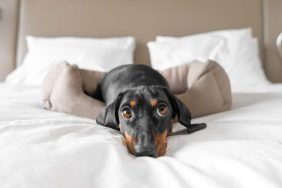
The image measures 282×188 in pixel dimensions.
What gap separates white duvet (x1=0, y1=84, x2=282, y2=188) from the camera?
0.54 metres

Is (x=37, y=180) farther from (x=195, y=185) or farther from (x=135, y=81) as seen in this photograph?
(x=135, y=81)

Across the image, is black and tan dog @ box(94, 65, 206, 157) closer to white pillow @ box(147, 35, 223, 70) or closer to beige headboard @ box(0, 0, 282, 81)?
white pillow @ box(147, 35, 223, 70)

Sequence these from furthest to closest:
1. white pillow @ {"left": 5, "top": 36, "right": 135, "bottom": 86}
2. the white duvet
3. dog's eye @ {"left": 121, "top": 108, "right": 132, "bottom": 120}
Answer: white pillow @ {"left": 5, "top": 36, "right": 135, "bottom": 86} → dog's eye @ {"left": 121, "top": 108, "right": 132, "bottom": 120} → the white duvet

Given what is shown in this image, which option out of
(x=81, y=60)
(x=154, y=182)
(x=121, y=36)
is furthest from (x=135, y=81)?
(x=121, y=36)

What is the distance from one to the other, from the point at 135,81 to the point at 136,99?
0.28 m

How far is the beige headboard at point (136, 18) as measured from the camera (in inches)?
90.6

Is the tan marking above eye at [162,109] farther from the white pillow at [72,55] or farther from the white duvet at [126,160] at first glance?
the white pillow at [72,55]

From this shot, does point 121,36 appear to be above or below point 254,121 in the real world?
above

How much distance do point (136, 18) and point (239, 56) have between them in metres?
A: 0.78

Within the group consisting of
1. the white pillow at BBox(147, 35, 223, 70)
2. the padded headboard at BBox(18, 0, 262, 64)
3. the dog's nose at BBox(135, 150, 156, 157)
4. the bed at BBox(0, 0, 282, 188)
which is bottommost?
the dog's nose at BBox(135, 150, 156, 157)

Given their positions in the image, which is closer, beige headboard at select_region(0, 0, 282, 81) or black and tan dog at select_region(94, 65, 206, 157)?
black and tan dog at select_region(94, 65, 206, 157)

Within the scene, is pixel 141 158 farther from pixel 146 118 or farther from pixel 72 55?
pixel 72 55

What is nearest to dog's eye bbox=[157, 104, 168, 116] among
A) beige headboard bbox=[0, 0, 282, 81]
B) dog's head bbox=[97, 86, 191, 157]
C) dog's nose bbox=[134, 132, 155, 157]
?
dog's head bbox=[97, 86, 191, 157]

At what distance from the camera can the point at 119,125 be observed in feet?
3.10
